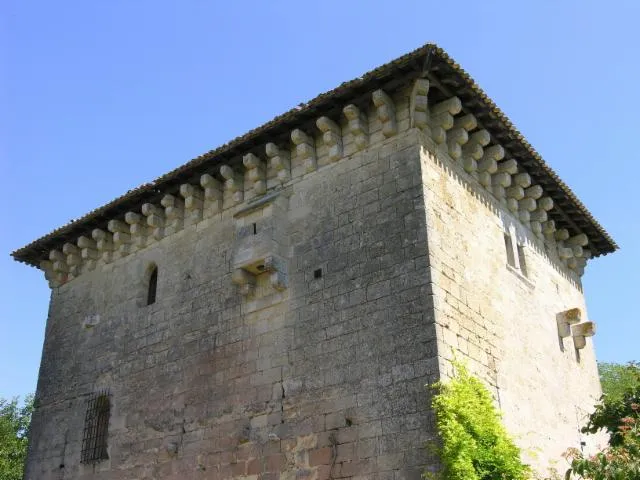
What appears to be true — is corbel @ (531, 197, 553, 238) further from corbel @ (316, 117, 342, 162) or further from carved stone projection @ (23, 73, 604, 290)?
corbel @ (316, 117, 342, 162)

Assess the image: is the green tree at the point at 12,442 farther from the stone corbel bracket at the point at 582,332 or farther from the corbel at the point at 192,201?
the stone corbel bracket at the point at 582,332

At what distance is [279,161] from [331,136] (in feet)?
3.17

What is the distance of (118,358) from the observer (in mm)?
12023

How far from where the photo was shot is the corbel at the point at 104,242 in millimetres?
13086

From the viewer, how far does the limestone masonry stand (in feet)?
28.9

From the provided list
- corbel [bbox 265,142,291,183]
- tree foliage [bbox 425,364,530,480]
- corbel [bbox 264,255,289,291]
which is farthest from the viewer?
corbel [bbox 265,142,291,183]

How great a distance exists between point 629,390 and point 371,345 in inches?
140

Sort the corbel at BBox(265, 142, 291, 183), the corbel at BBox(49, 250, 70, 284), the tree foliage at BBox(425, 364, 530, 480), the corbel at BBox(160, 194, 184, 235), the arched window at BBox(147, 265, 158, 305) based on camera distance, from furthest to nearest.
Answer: the corbel at BBox(49, 250, 70, 284), the arched window at BBox(147, 265, 158, 305), the corbel at BBox(160, 194, 184, 235), the corbel at BBox(265, 142, 291, 183), the tree foliage at BBox(425, 364, 530, 480)

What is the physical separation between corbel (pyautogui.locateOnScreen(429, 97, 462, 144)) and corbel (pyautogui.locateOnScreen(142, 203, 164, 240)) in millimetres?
4970

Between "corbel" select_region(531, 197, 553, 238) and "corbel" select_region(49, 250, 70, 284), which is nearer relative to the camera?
"corbel" select_region(531, 197, 553, 238)

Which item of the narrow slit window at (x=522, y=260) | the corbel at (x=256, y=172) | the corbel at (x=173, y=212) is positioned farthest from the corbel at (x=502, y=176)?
the corbel at (x=173, y=212)

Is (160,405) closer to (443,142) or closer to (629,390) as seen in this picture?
(443,142)

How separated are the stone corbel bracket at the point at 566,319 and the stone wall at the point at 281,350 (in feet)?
14.7

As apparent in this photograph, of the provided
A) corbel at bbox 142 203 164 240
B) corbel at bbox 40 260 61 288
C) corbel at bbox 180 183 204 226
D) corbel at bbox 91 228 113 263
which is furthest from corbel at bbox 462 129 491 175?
corbel at bbox 40 260 61 288
